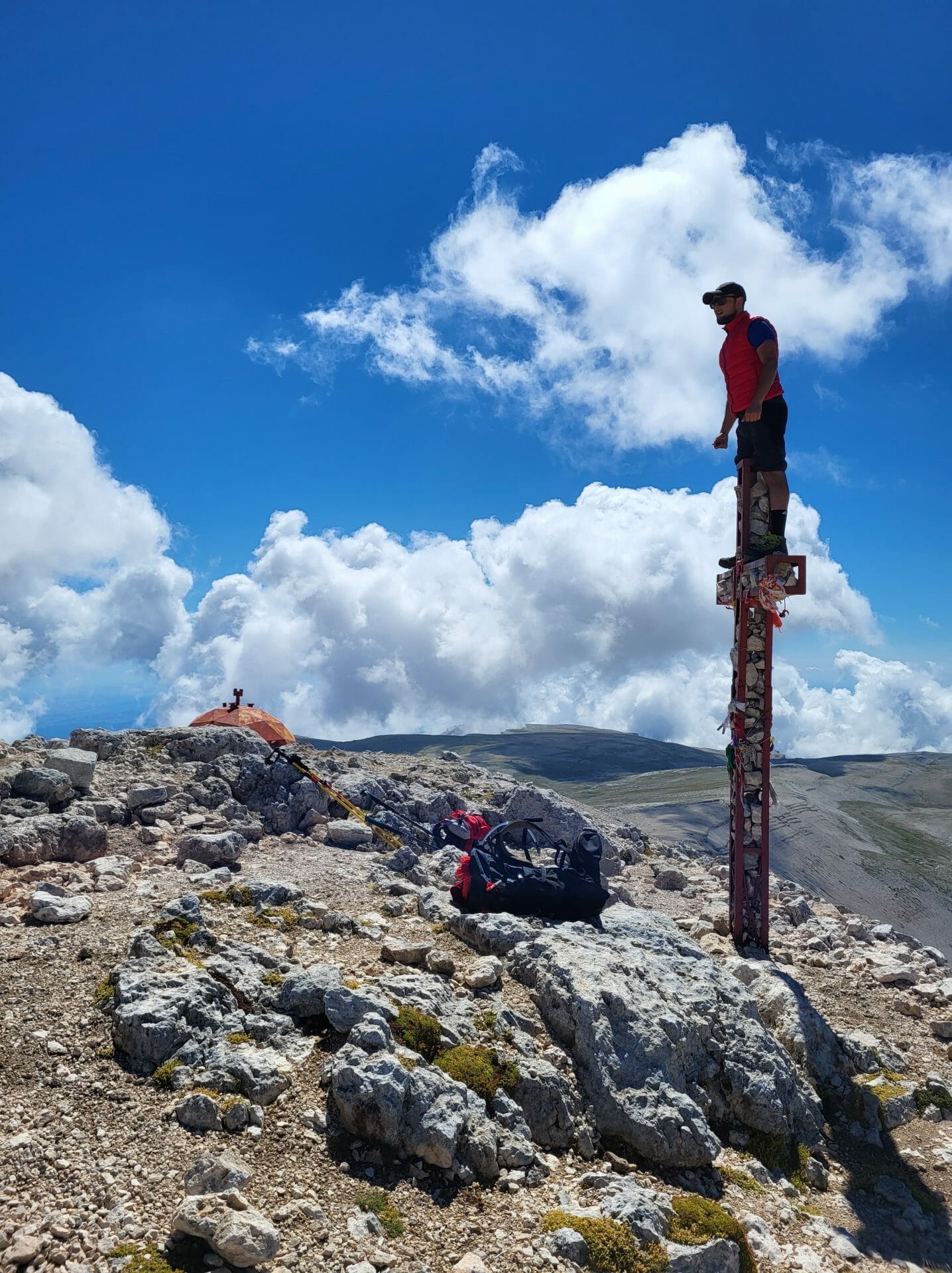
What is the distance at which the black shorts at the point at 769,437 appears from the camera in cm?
1429

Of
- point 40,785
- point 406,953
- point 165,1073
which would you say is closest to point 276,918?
point 406,953

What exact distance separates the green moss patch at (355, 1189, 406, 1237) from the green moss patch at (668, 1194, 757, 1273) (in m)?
2.33

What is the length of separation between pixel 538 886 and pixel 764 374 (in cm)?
941

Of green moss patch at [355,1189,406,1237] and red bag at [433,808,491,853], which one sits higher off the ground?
red bag at [433,808,491,853]

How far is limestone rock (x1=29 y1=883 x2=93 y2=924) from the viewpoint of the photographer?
1020cm

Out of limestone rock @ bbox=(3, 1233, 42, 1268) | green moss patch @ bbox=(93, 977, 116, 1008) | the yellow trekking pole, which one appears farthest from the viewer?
the yellow trekking pole

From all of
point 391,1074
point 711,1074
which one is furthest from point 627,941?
point 391,1074

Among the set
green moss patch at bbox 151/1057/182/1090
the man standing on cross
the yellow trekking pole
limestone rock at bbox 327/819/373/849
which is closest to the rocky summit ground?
green moss patch at bbox 151/1057/182/1090

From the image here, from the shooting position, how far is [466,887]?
1234 cm

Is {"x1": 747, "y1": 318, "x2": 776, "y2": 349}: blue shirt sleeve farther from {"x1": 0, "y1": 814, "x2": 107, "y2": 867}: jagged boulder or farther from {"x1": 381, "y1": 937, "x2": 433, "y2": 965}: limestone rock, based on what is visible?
{"x1": 0, "y1": 814, "x2": 107, "y2": 867}: jagged boulder

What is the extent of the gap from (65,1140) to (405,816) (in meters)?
15.0

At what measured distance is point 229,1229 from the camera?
538cm

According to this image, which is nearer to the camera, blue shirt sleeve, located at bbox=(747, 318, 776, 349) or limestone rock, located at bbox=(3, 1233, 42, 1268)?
limestone rock, located at bbox=(3, 1233, 42, 1268)

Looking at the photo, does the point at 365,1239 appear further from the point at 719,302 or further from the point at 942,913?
the point at 942,913
